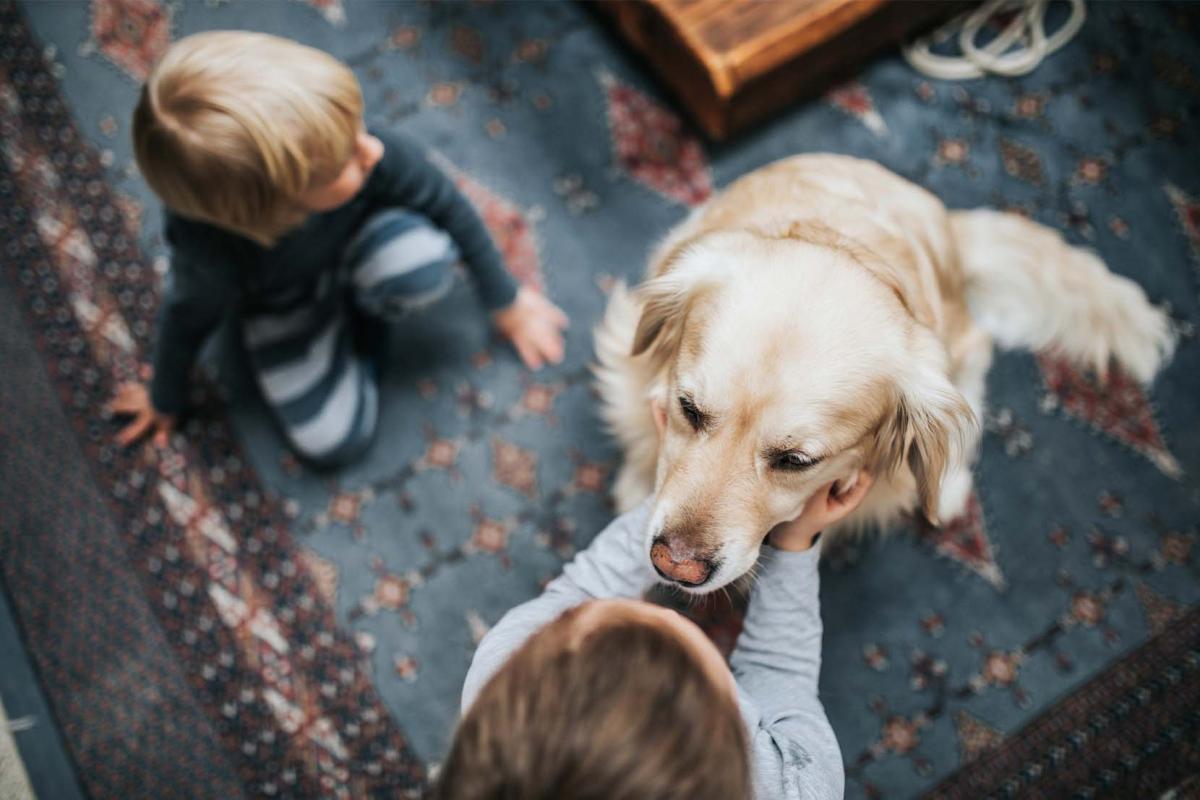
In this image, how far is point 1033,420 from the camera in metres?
1.69

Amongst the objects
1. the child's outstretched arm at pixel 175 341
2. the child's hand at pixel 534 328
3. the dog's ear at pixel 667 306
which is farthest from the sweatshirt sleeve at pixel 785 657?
the child's outstretched arm at pixel 175 341

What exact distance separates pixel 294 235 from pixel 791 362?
2.92 ft

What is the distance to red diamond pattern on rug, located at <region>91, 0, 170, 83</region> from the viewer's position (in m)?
1.88

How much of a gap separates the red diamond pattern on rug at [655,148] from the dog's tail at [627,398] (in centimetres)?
32

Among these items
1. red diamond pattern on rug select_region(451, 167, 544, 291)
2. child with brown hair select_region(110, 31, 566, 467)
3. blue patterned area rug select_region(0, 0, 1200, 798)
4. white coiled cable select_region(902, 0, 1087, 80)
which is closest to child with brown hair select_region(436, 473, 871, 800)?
blue patterned area rug select_region(0, 0, 1200, 798)

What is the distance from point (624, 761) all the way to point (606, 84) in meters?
1.50

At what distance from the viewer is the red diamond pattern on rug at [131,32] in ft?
6.16

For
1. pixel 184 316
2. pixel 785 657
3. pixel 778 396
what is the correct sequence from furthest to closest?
pixel 184 316, pixel 785 657, pixel 778 396

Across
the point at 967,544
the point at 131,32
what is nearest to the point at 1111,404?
the point at 967,544

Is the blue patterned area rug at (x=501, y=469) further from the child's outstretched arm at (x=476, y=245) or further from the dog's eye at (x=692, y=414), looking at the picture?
the dog's eye at (x=692, y=414)

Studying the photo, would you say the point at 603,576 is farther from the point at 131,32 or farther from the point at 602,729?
the point at 131,32

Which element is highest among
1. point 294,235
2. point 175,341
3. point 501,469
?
point 294,235

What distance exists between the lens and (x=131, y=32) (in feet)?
6.20

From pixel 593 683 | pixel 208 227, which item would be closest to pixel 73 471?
pixel 208 227
